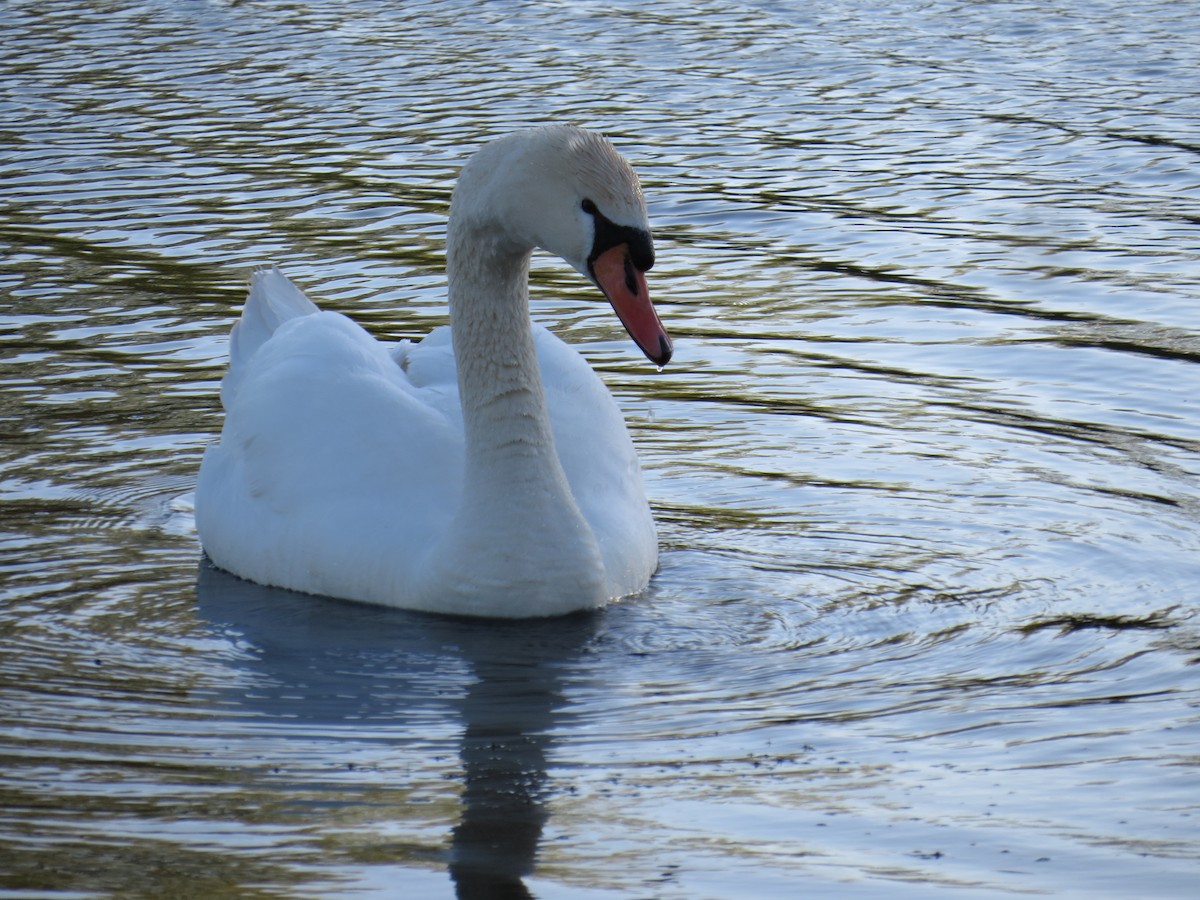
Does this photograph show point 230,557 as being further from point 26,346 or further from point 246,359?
point 26,346

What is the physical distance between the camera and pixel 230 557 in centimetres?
766

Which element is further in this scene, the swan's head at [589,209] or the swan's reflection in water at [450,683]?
the swan's head at [589,209]

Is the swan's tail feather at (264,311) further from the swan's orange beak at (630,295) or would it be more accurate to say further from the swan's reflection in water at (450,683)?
the swan's orange beak at (630,295)

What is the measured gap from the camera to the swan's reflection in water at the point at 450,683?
5203mm

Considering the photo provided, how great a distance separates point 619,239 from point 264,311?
2.92 m

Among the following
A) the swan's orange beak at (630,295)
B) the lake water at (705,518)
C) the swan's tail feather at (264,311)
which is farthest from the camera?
the swan's tail feather at (264,311)

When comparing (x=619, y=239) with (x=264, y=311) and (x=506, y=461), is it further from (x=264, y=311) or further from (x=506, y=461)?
(x=264, y=311)

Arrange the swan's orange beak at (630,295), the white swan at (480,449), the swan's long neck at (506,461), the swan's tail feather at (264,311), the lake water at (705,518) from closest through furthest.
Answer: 1. the lake water at (705,518)
2. the swan's orange beak at (630,295)
3. the white swan at (480,449)
4. the swan's long neck at (506,461)
5. the swan's tail feather at (264,311)

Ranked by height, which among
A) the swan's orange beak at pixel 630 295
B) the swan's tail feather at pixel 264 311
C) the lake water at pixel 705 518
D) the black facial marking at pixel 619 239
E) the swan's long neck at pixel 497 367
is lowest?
the lake water at pixel 705 518

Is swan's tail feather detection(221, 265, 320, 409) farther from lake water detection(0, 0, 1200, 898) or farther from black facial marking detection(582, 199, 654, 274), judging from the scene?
black facial marking detection(582, 199, 654, 274)

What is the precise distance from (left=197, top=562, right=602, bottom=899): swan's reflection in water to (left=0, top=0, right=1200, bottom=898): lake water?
0.8 inches

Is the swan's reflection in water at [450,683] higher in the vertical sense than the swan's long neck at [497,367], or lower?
lower

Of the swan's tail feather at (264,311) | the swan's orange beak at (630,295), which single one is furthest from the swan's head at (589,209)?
the swan's tail feather at (264,311)

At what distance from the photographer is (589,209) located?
652 centimetres
